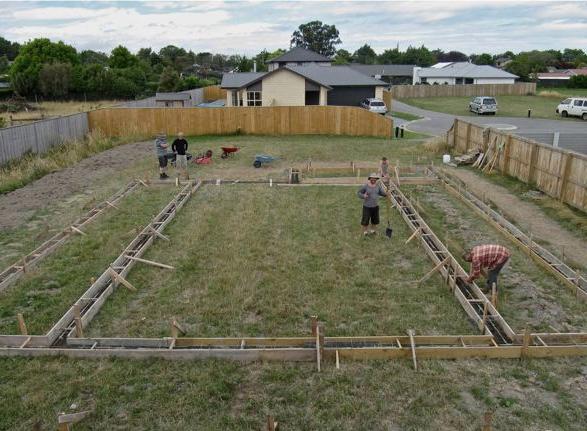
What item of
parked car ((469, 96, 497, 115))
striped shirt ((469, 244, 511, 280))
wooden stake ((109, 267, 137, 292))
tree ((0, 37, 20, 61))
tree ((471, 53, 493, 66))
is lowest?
wooden stake ((109, 267, 137, 292))

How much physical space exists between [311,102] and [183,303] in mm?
28889

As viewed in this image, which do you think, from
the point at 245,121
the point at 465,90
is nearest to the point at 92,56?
the point at 465,90

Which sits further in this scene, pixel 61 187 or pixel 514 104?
pixel 514 104

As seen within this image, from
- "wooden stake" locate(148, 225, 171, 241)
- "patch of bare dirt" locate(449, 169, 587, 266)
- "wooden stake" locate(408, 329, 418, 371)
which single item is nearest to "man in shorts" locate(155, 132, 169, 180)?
"wooden stake" locate(148, 225, 171, 241)

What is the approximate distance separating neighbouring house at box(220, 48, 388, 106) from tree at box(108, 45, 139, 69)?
1435 inches

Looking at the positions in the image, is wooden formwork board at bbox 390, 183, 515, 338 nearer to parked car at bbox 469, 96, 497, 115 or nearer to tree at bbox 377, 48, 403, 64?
parked car at bbox 469, 96, 497, 115

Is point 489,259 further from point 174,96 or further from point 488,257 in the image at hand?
point 174,96

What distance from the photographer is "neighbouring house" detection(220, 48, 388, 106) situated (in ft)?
110

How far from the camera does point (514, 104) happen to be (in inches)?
1834

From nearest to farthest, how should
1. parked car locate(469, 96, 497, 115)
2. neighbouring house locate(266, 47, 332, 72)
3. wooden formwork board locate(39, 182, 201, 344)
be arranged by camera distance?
wooden formwork board locate(39, 182, 201, 344) → parked car locate(469, 96, 497, 115) → neighbouring house locate(266, 47, 332, 72)

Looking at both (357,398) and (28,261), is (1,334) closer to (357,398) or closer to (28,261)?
(28,261)

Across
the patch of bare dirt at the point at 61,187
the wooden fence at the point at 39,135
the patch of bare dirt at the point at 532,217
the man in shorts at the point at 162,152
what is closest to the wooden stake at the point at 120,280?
the patch of bare dirt at the point at 61,187

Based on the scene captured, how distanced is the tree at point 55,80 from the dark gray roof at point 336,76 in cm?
2895

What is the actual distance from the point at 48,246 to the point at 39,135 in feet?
39.1
